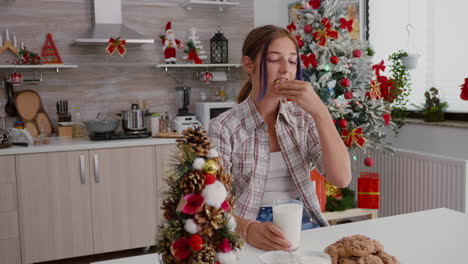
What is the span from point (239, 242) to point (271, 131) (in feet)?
3.04

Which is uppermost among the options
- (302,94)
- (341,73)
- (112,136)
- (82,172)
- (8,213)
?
(341,73)

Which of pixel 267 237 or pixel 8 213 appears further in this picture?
pixel 8 213

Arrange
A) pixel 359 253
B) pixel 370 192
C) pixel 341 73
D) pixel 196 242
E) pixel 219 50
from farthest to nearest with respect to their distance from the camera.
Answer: pixel 219 50 → pixel 370 192 → pixel 341 73 → pixel 359 253 → pixel 196 242

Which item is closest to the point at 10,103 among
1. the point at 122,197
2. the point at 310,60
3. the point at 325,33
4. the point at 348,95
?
the point at 122,197

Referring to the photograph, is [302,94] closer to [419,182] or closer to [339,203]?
[339,203]

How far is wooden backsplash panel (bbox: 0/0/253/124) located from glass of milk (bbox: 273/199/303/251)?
3.02 m

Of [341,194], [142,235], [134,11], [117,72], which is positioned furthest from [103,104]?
[341,194]

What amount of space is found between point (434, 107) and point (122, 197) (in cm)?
235

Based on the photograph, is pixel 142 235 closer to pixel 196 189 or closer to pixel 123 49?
pixel 123 49

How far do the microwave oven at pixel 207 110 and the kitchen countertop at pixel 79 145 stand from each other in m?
0.48

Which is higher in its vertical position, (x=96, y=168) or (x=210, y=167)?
(x=210, y=167)

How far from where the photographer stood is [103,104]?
3.86 meters

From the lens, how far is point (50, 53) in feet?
11.8

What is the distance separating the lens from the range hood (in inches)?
142
